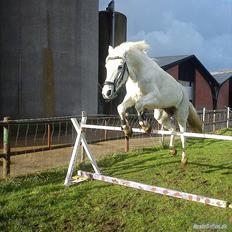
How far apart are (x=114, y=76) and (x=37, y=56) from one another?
10.9 metres

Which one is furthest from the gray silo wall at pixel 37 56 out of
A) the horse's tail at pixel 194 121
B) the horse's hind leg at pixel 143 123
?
the horse's hind leg at pixel 143 123

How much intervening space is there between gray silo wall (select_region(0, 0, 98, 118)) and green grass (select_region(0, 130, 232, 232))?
28.5 ft

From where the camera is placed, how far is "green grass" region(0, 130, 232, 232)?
451cm

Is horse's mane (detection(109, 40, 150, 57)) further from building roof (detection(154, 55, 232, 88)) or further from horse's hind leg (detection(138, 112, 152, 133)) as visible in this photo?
building roof (detection(154, 55, 232, 88))

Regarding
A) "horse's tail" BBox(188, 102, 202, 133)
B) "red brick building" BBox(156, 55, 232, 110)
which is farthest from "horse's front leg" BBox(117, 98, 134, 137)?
"red brick building" BBox(156, 55, 232, 110)

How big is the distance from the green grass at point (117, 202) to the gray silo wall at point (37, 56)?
8.69m

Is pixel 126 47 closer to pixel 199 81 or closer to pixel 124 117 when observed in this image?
pixel 124 117

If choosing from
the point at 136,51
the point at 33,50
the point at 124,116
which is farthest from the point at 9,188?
the point at 33,50

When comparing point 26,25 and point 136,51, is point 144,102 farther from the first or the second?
point 26,25

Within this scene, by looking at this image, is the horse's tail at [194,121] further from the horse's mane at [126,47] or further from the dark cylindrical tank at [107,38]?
the dark cylindrical tank at [107,38]

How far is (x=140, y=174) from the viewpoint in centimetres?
685

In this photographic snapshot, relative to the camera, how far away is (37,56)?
15.4 metres

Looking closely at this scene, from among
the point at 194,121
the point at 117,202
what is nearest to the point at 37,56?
the point at 194,121

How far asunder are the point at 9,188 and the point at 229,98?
36091 millimetres
